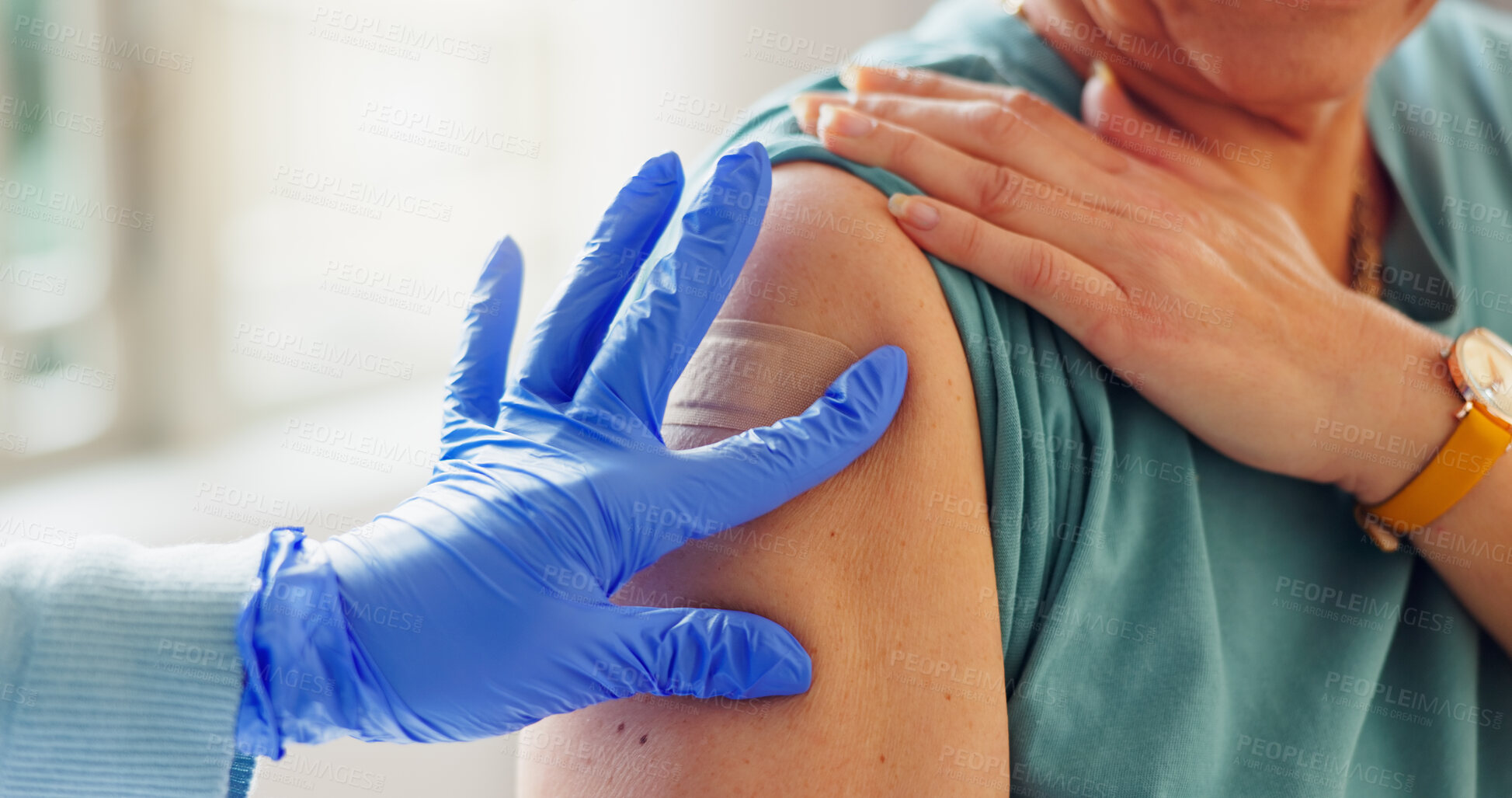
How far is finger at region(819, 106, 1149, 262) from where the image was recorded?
94 centimetres

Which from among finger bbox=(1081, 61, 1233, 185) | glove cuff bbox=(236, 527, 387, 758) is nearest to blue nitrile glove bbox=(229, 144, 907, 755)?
glove cuff bbox=(236, 527, 387, 758)

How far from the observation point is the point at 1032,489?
0.87m

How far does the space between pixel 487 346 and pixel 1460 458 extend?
925mm

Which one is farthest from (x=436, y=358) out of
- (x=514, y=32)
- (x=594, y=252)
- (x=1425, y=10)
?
(x=1425, y=10)

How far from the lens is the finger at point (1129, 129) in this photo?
109 centimetres

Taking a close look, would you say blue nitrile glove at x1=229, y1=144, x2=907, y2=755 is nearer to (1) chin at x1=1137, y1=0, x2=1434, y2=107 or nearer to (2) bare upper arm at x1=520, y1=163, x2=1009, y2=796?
(2) bare upper arm at x1=520, y1=163, x2=1009, y2=796

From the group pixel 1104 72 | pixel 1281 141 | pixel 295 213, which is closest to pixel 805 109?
pixel 1104 72

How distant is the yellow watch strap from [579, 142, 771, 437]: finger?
671 millimetres

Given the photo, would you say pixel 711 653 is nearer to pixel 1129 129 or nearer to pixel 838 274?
pixel 838 274

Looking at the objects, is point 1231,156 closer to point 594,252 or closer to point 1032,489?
point 1032,489

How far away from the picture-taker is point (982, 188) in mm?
953

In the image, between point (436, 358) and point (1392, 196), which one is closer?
point (1392, 196)

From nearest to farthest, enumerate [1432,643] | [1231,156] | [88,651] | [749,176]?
[88,651] < [749,176] < [1432,643] < [1231,156]

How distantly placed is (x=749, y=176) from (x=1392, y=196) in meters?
0.88
